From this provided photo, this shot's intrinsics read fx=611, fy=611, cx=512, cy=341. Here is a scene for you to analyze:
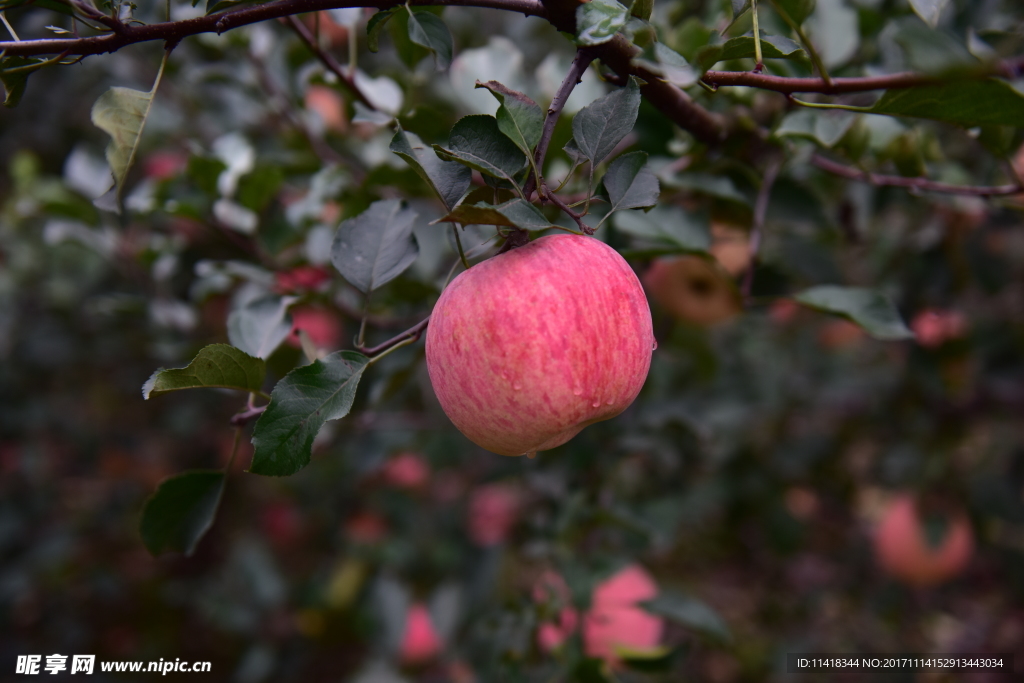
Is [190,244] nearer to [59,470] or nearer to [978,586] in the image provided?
[59,470]

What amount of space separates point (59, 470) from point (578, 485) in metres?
2.04

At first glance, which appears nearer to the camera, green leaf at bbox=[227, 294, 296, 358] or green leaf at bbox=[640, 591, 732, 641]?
green leaf at bbox=[227, 294, 296, 358]

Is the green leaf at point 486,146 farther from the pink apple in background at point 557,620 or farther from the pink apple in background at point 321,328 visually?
the pink apple in background at point 321,328

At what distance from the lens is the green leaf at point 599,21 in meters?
0.43

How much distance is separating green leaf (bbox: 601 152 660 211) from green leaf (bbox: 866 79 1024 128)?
0.18 meters

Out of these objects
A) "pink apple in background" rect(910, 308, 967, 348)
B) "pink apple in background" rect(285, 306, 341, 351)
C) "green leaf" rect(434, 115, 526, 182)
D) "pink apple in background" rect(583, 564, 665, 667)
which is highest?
"green leaf" rect(434, 115, 526, 182)

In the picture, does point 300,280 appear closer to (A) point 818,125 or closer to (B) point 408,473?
(A) point 818,125

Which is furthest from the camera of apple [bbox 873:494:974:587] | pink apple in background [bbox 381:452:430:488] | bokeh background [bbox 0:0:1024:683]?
pink apple in background [bbox 381:452:430:488]

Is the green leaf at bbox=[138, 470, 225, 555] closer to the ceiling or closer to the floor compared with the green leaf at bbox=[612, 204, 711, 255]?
closer to the floor

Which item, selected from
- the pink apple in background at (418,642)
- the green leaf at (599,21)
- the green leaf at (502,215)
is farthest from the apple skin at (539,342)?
the pink apple in background at (418,642)

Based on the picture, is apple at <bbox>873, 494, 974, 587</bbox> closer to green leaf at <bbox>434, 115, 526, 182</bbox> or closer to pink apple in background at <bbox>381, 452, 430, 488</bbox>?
pink apple in background at <bbox>381, 452, 430, 488</bbox>

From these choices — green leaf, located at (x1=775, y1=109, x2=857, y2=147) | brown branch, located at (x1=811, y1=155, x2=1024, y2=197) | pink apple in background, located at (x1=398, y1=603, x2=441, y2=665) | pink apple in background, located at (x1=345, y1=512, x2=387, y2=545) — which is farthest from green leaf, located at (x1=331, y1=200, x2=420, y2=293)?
pink apple in background, located at (x1=345, y1=512, x2=387, y2=545)

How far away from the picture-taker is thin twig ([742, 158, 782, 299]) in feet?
2.69

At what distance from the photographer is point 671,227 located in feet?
2.44
